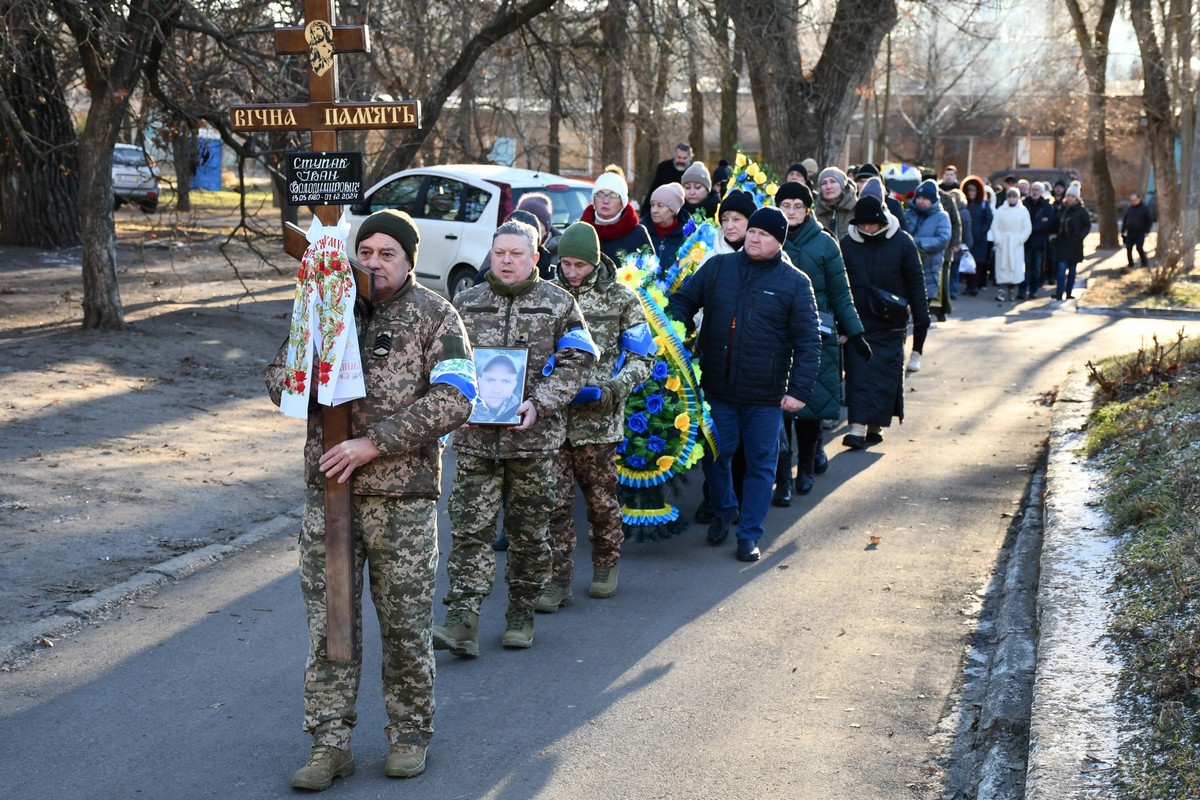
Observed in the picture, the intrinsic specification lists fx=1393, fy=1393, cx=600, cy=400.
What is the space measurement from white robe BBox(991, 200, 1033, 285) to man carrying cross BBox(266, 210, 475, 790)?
19363mm

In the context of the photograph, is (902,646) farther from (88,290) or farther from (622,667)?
(88,290)

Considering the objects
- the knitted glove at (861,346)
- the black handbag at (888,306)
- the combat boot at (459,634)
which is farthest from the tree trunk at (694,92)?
the combat boot at (459,634)

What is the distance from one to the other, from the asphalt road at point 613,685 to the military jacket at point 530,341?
0.94 m

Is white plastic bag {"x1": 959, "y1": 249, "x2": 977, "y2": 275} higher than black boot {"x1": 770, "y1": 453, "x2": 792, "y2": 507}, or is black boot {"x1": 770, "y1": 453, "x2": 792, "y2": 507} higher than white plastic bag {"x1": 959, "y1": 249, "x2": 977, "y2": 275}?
white plastic bag {"x1": 959, "y1": 249, "x2": 977, "y2": 275}

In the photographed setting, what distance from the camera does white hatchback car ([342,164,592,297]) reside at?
51.4 feet

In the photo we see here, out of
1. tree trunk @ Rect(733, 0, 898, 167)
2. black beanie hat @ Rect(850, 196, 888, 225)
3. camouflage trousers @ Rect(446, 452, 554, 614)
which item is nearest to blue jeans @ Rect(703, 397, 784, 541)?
camouflage trousers @ Rect(446, 452, 554, 614)

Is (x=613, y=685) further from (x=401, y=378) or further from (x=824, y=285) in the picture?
(x=824, y=285)

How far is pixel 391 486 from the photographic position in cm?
450

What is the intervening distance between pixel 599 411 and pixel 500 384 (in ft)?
2.95

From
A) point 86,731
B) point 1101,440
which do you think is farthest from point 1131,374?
point 86,731

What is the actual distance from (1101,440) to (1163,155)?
2178 cm

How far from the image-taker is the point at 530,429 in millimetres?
5883

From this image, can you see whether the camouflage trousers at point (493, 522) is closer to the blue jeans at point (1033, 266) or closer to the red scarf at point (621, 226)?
the red scarf at point (621, 226)

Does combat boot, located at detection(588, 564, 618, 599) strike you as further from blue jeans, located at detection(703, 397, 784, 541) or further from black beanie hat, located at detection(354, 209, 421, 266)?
black beanie hat, located at detection(354, 209, 421, 266)
